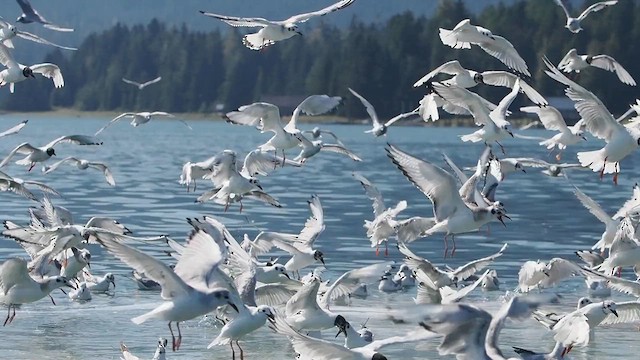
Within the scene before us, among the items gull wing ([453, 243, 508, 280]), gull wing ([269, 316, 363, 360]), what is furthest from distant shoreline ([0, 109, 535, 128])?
gull wing ([269, 316, 363, 360])

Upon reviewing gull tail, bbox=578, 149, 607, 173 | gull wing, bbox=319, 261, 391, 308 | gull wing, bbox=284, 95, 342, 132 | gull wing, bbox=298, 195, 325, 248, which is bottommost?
gull wing, bbox=298, 195, 325, 248

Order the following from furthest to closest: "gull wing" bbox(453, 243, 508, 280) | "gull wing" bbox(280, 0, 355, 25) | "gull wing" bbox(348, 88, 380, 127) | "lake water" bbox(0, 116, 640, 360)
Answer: "gull wing" bbox(348, 88, 380, 127) < "gull wing" bbox(280, 0, 355, 25) < "gull wing" bbox(453, 243, 508, 280) < "lake water" bbox(0, 116, 640, 360)

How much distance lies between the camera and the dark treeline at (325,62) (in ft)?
350

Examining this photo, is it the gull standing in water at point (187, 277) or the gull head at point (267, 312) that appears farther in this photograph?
the gull head at point (267, 312)

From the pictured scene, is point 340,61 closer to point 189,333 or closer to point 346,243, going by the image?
point 346,243

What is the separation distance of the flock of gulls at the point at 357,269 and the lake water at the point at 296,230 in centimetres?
37

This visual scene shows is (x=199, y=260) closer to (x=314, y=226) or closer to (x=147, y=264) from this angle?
(x=147, y=264)

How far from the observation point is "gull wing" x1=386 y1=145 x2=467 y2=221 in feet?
55.5

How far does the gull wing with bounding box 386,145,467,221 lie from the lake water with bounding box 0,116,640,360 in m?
1.62

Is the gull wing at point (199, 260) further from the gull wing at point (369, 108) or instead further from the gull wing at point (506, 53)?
the gull wing at point (369, 108)

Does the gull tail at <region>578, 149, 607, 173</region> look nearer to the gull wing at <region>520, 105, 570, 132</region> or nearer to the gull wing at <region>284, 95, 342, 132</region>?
the gull wing at <region>520, 105, 570, 132</region>

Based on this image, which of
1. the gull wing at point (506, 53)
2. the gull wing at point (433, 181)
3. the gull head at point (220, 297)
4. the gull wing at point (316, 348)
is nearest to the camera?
the gull wing at point (316, 348)

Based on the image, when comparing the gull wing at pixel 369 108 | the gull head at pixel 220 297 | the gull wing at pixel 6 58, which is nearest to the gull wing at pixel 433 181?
the gull head at pixel 220 297

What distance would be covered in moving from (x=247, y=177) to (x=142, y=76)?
5667 inches
